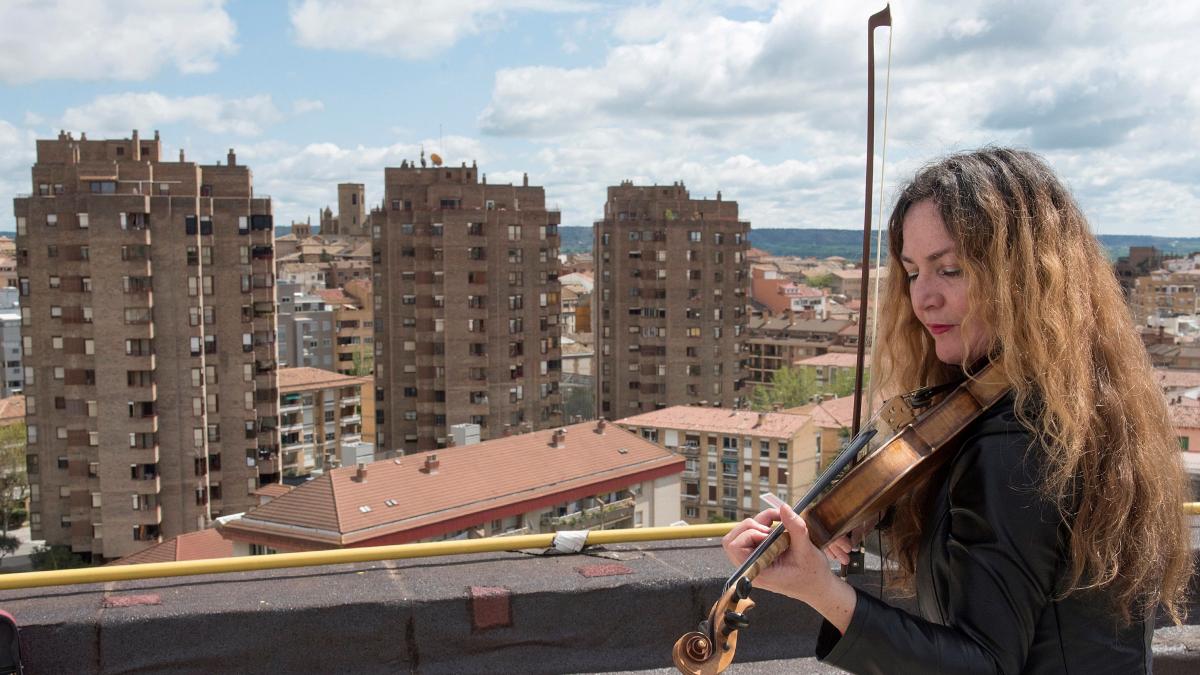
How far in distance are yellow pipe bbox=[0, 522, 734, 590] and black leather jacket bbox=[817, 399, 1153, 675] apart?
67.8 inches

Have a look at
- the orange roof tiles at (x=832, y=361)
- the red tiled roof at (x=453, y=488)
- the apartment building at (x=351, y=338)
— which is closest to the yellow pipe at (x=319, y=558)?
the red tiled roof at (x=453, y=488)

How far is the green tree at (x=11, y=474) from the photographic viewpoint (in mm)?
44906

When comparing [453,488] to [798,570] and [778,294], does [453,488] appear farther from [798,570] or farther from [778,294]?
[778,294]

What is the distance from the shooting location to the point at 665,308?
5600cm

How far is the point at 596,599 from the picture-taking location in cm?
290

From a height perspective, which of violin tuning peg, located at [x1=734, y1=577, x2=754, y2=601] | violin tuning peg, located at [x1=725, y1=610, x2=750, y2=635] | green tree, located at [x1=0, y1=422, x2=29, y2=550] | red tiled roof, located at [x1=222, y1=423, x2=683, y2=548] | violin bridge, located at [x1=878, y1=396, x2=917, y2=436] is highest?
violin bridge, located at [x1=878, y1=396, x2=917, y2=436]

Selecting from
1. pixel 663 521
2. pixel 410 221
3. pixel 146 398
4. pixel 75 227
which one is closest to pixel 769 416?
pixel 663 521

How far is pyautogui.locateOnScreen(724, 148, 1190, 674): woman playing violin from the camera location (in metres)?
1.40

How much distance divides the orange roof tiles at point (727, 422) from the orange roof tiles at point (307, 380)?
18.0 meters

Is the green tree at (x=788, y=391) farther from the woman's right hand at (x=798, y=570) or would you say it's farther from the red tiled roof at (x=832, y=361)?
the woman's right hand at (x=798, y=570)

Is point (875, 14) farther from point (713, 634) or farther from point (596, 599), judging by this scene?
point (596, 599)

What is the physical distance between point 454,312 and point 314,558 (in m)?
44.5

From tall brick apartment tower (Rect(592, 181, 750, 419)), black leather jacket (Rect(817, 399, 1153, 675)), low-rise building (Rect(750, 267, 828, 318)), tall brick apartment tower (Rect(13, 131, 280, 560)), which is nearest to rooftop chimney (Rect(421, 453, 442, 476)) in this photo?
tall brick apartment tower (Rect(13, 131, 280, 560))

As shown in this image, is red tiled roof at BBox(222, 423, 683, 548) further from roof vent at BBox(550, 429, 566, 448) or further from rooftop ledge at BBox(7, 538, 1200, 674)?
rooftop ledge at BBox(7, 538, 1200, 674)
